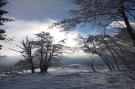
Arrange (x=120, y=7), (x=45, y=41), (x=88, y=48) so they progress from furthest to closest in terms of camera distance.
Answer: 1. (x=45, y=41)
2. (x=88, y=48)
3. (x=120, y=7)

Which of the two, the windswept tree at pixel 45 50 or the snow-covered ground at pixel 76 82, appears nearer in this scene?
the snow-covered ground at pixel 76 82

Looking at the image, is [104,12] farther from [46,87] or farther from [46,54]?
[46,54]

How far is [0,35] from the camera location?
26.0 m

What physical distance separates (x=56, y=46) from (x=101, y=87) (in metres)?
28.9

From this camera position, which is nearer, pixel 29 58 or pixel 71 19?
pixel 71 19

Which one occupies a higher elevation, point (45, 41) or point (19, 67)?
point (45, 41)

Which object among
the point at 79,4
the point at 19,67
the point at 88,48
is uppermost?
the point at 79,4

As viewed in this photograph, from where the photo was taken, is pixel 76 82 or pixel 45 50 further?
pixel 45 50

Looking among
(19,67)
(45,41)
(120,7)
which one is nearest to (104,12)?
(120,7)

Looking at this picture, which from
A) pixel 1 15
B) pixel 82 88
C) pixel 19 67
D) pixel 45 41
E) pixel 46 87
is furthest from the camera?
pixel 19 67

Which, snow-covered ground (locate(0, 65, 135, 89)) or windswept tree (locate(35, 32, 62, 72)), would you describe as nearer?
snow-covered ground (locate(0, 65, 135, 89))

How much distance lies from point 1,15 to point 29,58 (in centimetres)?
1835

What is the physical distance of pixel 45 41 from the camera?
41.0 meters

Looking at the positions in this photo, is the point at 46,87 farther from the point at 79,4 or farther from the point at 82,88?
the point at 79,4
